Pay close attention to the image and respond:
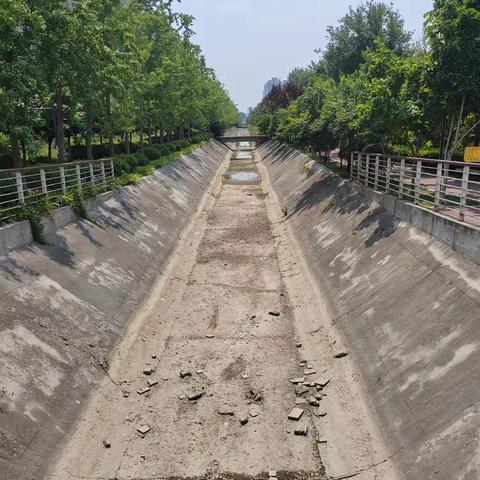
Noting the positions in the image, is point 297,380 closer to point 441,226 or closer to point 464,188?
point 441,226

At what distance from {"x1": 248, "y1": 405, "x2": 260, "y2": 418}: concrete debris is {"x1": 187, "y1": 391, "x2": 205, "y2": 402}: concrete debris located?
1280mm

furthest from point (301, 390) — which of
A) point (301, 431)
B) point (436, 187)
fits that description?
point (436, 187)

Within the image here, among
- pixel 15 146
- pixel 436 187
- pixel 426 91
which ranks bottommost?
pixel 436 187

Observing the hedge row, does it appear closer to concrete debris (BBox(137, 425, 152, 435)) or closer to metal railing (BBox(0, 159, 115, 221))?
metal railing (BBox(0, 159, 115, 221))

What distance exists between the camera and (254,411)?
32.2 ft

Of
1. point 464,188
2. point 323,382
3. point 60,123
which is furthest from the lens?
point 60,123

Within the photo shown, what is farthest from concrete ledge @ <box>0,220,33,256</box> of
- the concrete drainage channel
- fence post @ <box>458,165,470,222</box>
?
fence post @ <box>458,165,470,222</box>

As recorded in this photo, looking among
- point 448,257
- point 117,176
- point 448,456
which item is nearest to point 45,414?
point 448,456

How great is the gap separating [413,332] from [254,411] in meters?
4.05

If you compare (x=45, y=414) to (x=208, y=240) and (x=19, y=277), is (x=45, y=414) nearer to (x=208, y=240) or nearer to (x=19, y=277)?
(x=19, y=277)

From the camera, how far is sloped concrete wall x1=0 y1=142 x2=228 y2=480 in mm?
8180

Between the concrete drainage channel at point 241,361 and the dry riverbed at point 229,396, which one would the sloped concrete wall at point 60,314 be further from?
the dry riverbed at point 229,396

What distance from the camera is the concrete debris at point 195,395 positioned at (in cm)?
1032

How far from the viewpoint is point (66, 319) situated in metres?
11.3
